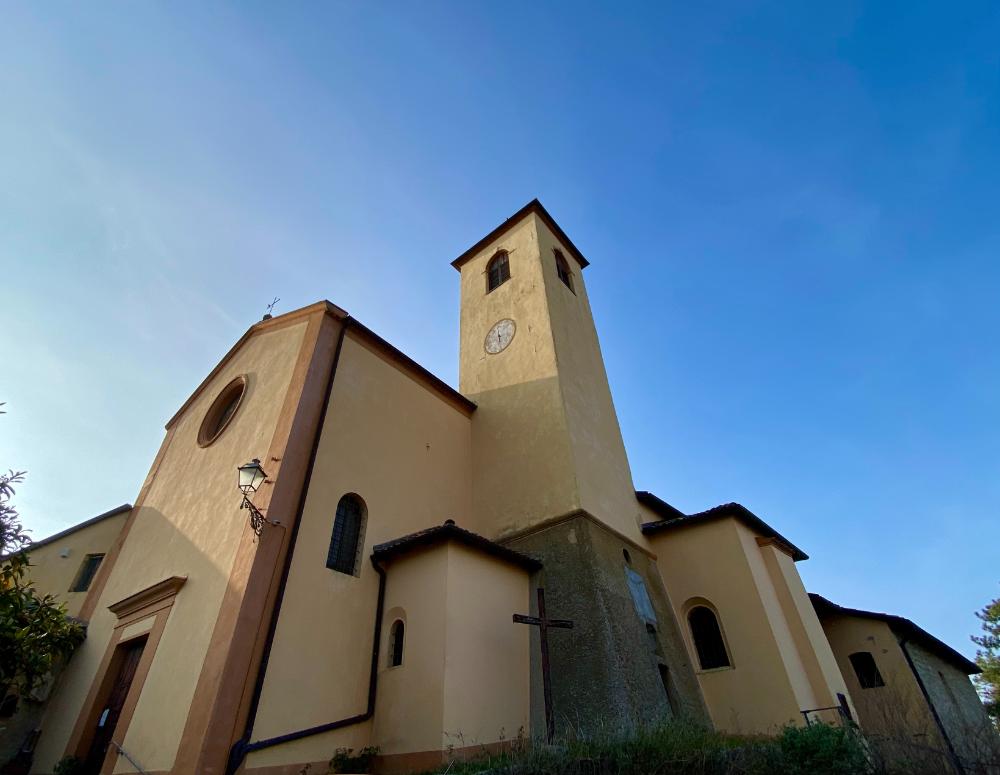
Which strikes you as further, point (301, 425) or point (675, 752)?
point (301, 425)

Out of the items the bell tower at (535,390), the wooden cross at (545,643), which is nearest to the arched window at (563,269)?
the bell tower at (535,390)

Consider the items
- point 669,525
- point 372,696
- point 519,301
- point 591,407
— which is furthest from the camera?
point 519,301

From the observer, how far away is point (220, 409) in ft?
42.3

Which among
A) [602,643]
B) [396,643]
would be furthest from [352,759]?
[602,643]

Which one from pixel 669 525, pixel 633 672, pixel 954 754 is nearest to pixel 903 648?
pixel 669 525

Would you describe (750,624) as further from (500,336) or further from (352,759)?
(500,336)

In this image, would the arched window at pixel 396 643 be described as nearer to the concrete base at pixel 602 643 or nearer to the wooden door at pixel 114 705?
the concrete base at pixel 602 643

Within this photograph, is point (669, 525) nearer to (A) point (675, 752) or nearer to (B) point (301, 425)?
(A) point (675, 752)

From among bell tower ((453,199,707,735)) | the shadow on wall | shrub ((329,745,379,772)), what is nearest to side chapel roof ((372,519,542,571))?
bell tower ((453,199,707,735))

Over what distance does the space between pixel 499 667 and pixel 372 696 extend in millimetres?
2062

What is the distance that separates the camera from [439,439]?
43.2 feet

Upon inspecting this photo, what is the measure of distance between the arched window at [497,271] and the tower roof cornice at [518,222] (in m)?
1.08

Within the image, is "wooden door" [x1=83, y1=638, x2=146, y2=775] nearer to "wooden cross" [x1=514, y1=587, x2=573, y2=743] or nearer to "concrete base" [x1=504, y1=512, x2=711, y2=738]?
"wooden cross" [x1=514, y1=587, x2=573, y2=743]

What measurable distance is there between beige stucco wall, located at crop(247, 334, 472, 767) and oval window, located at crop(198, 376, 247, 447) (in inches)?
122
